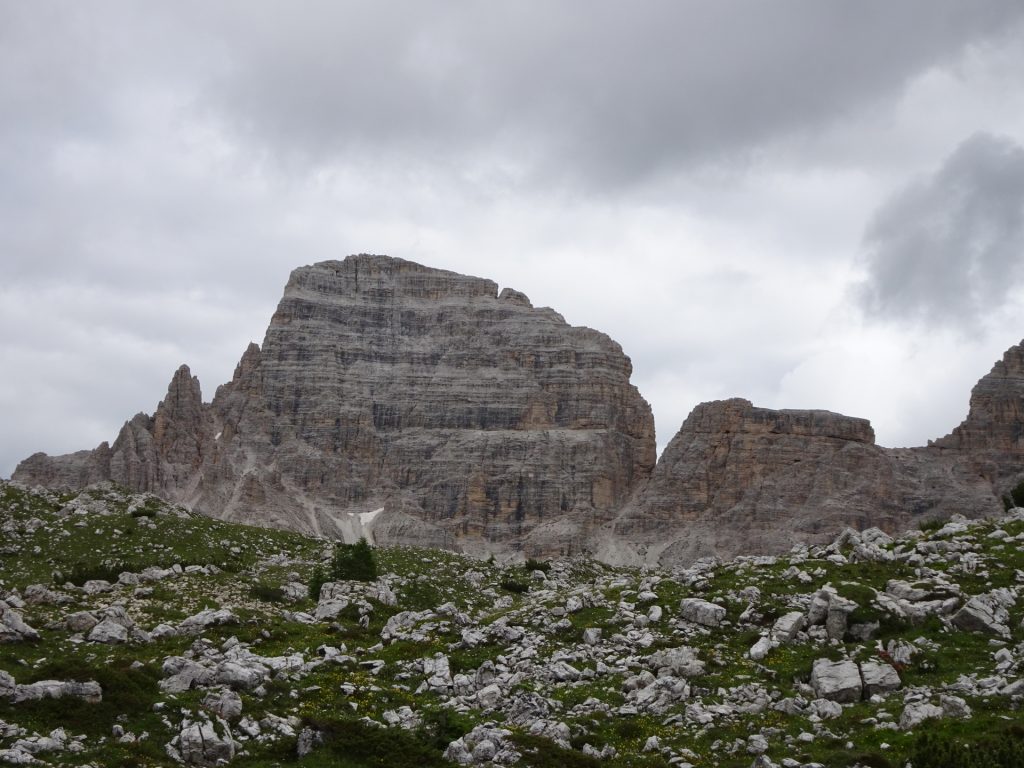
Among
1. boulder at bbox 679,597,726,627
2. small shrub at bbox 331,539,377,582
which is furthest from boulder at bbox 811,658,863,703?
small shrub at bbox 331,539,377,582

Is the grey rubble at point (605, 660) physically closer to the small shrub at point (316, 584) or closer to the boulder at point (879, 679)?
the boulder at point (879, 679)

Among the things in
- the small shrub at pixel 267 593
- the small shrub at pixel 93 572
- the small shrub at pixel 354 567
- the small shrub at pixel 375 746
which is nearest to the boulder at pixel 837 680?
the small shrub at pixel 375 746

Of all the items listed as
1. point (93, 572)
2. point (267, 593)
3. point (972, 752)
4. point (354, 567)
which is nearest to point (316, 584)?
point (354, 567)

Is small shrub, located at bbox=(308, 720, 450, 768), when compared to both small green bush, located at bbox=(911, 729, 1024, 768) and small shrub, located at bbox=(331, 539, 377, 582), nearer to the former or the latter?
small green bush, located at bbox=(911, 729, 1024, 768)

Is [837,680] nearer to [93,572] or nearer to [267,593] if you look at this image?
[267,593]

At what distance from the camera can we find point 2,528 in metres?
58.5

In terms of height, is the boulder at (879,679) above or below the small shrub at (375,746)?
above

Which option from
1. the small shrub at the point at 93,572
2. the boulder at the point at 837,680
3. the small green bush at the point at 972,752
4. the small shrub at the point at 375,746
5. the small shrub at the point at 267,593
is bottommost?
the small shrub at the point at 375,746

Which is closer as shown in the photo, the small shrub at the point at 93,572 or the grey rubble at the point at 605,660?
the grey rubble at the point at 605,660

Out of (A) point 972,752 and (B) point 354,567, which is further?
Result: (B) point 354,567

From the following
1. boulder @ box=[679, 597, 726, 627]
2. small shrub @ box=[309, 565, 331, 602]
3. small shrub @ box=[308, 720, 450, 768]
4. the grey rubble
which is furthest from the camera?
small shrub @ box=[309, 565, 331, 602]

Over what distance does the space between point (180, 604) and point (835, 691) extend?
2948 cm

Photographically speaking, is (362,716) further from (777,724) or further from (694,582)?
(694,582)

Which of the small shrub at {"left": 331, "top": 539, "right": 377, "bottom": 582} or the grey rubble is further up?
the small shrub at {"left": 331, "top": 539, "right": 377, "bottom": 582}
